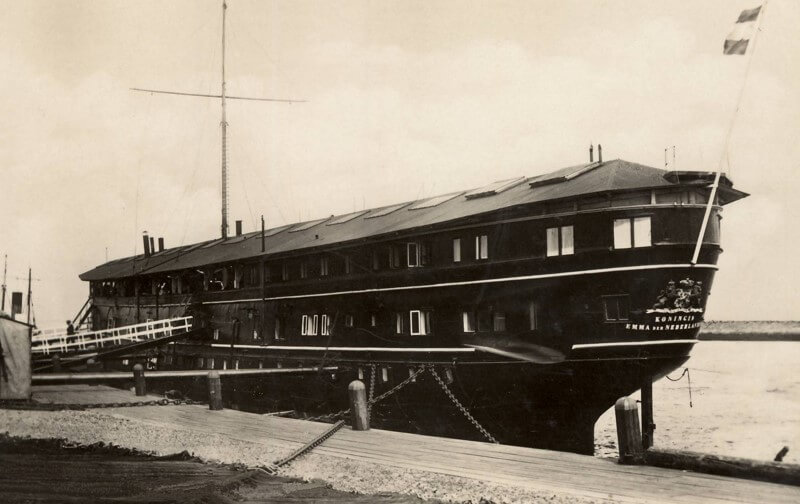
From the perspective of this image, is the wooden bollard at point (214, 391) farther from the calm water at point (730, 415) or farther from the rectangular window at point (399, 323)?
the calm water at point (730, 415)

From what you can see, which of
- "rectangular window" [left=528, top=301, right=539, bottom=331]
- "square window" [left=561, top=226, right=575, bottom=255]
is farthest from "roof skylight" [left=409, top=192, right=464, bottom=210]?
"square window" [left=561, top=226, right=575, bottom=255]

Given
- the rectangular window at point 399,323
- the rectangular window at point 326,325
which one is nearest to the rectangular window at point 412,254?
the rectangular window at point 399,323

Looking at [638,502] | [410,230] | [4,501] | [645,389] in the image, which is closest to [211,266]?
[410,230]

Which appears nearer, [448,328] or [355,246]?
[448,328]

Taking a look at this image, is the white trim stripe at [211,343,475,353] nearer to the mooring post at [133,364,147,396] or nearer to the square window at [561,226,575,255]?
the square window at [561,226,575,255]

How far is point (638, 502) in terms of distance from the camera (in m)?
8.59

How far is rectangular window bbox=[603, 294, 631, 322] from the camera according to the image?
16578mm

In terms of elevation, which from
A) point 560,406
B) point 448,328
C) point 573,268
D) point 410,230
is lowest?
point 560,406

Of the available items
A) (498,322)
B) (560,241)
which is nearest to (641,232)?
(560,241)

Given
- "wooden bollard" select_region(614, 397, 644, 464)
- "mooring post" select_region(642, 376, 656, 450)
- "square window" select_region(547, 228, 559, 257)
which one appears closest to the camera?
"wooden bollard" select_region(614, 397, 644, 464)

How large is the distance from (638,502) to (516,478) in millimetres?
1913

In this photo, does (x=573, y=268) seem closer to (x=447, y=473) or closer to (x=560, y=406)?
(x=560, y=406)

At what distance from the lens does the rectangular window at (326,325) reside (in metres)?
25.1

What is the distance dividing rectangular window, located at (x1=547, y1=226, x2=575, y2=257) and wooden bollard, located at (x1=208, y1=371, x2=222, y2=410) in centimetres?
880
